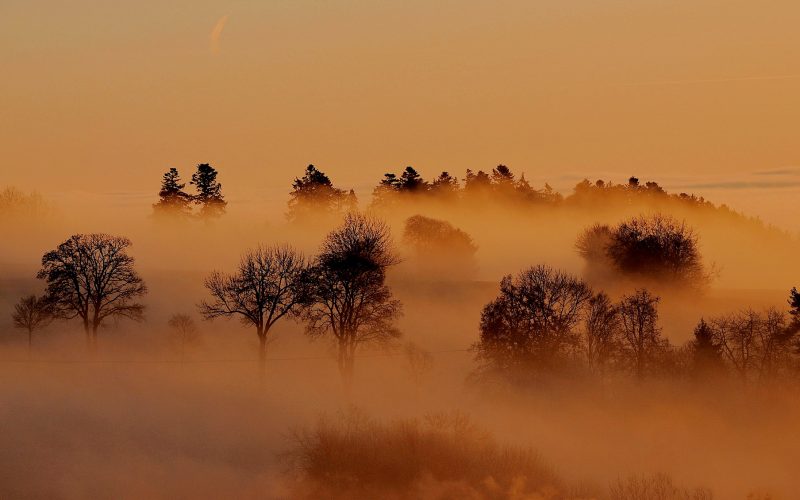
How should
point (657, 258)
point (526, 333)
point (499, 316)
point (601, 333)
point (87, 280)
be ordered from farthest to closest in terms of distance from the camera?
point (657, 258) < point (87, 280) < point (601, 333) < point (499, 316) < point (526, 333)

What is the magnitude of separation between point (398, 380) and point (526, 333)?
15.4 metres

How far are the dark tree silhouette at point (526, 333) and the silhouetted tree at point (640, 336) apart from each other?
16.7 ft

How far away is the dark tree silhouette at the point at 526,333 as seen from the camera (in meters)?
88.3

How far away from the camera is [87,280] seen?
100938 millimetres

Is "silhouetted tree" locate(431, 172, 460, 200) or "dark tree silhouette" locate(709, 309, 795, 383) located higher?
"silhouetted tree" locate(431, 172, 460, 200)

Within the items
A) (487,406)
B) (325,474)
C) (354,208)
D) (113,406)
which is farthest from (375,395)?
(354,208)

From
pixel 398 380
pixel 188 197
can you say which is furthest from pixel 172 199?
pixel 398 380

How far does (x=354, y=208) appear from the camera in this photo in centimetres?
16250

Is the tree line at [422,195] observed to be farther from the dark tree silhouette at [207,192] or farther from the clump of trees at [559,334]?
the clump of trees at [559,334]

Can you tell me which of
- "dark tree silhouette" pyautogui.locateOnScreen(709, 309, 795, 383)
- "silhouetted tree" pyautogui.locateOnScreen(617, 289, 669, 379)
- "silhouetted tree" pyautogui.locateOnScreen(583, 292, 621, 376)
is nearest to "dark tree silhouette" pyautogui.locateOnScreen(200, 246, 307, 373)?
"silhouetted tree" pyautogui.locateOnScreen(583, 292, 621, 376)

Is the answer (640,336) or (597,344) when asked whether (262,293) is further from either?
(640,336)

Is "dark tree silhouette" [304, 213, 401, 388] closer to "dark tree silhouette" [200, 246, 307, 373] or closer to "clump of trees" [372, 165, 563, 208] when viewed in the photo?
"dark tree silhouette" [200, 246, 307, 373]

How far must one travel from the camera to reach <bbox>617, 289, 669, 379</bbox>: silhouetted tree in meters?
91.6

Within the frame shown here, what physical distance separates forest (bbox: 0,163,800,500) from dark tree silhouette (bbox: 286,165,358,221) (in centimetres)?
1479
